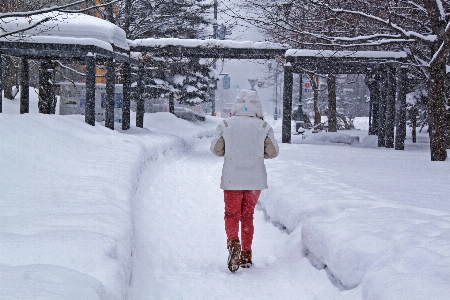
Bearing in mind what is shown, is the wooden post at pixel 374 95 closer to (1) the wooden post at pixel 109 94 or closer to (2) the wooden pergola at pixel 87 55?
(2) the wooden pergola at pixel 87 55

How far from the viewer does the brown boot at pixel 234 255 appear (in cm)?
500

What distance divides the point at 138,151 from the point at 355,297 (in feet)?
28.1

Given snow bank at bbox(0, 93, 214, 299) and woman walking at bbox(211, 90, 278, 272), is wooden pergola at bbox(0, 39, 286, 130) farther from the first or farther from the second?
woman walking at bbox(211, 90, 278, 272)

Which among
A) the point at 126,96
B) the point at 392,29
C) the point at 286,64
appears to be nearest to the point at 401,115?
the point at 286,64

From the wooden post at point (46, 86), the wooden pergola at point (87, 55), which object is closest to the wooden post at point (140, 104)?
the wooden pergola at point (87, 55)

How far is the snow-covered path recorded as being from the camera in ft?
14.6

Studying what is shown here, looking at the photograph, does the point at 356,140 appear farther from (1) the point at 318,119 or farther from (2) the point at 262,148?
(2) the point at 262,148

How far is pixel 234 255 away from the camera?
502 centimetres

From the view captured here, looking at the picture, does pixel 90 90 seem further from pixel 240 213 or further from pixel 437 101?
pixel 240 213

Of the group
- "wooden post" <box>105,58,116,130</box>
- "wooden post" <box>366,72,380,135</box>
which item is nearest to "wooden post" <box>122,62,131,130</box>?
"wooden post" <box>105,58,116,130</box>

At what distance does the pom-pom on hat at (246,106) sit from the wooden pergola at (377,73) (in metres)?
11.3

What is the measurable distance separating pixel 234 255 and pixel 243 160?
938mm

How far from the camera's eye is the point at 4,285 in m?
2.80

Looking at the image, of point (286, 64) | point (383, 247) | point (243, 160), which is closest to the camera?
point (383, 247)
